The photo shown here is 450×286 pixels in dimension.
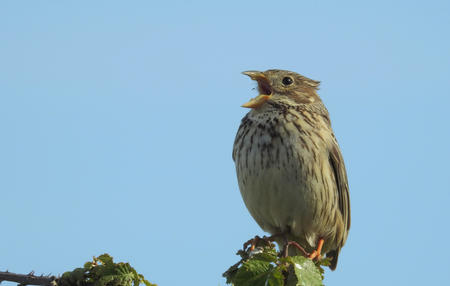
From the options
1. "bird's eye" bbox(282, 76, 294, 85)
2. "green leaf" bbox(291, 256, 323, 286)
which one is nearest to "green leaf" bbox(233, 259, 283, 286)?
"green leaf" bbox(291, 256, 323, 286)

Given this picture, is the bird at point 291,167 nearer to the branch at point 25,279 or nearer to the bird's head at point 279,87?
the bird's head at point 279,87

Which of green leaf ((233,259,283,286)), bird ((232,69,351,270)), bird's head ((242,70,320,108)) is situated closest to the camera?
green leaf ((233,259,283,286))

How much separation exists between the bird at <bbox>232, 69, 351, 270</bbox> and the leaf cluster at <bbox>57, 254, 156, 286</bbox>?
285 centimetres

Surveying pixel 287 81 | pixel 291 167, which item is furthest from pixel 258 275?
pixel 287 81

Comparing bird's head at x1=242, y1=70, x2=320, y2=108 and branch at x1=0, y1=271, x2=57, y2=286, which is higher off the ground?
bird's head at x1=242, y1=70, x2=320, y2=108

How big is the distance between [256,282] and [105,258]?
91 centimetres

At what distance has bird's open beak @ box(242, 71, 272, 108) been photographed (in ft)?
21.4

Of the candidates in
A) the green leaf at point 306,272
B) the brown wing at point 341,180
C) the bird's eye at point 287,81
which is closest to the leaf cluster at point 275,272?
the green leaf at point 306,272

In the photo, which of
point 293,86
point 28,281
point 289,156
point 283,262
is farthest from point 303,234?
point 28,281

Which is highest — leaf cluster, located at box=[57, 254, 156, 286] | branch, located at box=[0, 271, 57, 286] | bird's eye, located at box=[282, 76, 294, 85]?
bird's eye, located at box=[282, 76, 294, 85]

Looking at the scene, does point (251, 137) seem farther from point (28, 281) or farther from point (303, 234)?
point (28, 281)

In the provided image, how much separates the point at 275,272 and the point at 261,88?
3419mm

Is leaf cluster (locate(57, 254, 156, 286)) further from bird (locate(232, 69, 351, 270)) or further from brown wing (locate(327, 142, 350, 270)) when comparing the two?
brown wing (locate(327, 142, 350, 270))

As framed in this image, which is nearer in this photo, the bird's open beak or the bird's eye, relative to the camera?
the bird's open beak
